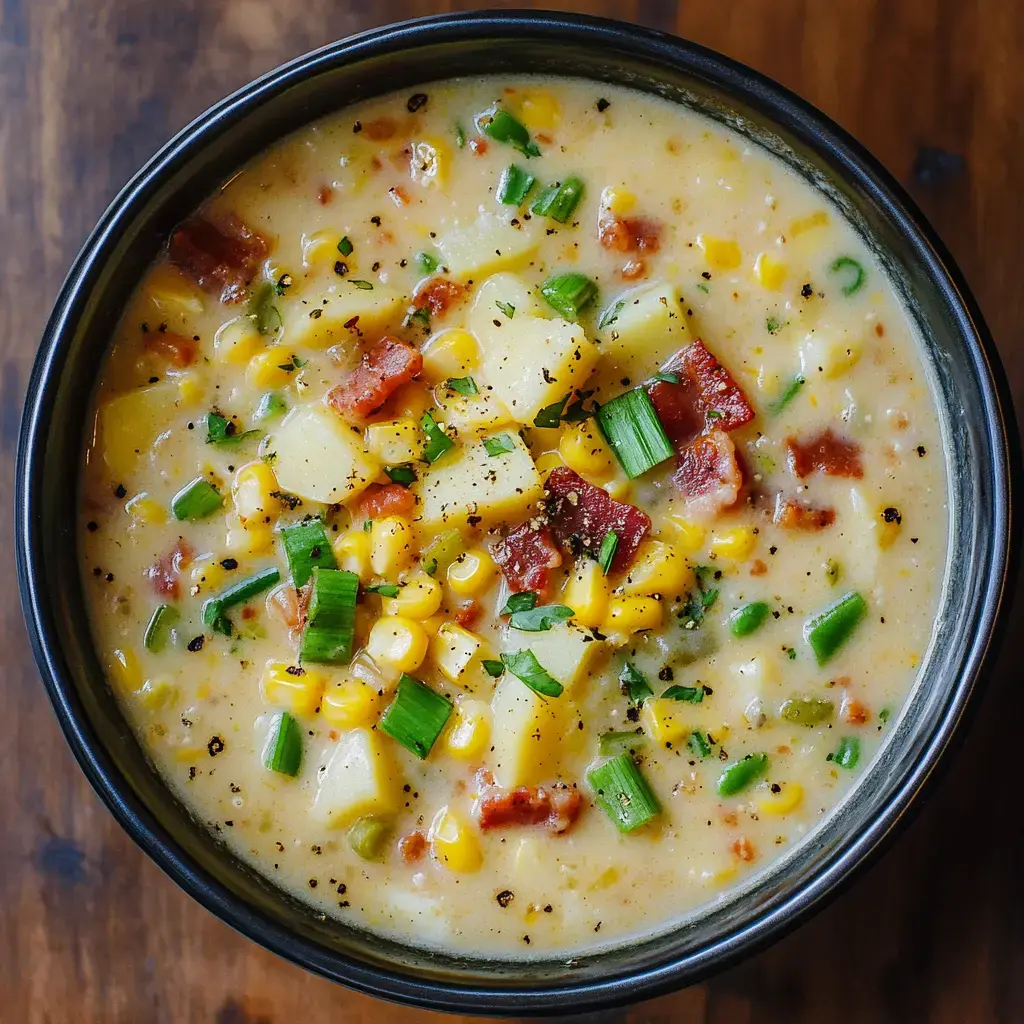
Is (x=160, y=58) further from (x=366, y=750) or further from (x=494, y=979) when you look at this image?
(x=494, y=979)

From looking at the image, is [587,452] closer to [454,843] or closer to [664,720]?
[664,720]

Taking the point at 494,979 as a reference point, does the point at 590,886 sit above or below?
above

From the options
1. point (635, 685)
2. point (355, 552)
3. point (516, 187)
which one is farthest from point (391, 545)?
point (516, 187)

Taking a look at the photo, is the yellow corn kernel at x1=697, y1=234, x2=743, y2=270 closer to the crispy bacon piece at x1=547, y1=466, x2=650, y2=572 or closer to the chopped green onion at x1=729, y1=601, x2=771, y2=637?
the crispy bacon piece at x1=547, y1=466, x2=650, y2=572

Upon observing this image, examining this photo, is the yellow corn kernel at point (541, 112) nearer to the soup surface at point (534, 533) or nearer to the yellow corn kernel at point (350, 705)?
the soup surface at point (534, 533)

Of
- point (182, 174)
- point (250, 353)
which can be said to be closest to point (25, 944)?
point (250, 353)
